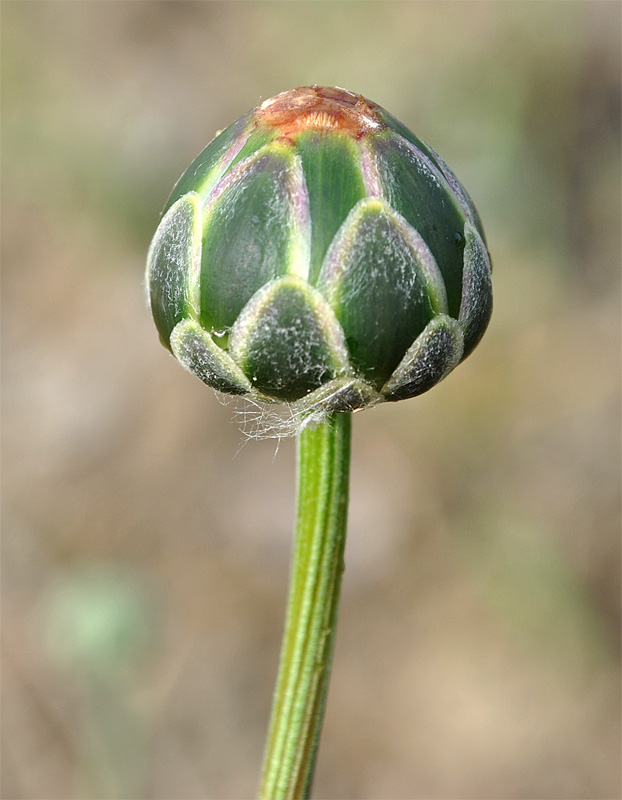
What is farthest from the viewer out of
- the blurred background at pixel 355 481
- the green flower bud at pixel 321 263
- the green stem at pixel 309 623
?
the blurred background at pixel 355 481

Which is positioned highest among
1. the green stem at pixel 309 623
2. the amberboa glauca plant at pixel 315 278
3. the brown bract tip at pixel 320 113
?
the brown bract tip at pixel 320 113

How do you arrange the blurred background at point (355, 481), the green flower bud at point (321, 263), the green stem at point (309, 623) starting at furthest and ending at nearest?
the blurred background at point (355, 481) < the green stem at point (309, 623) < the green flower bud at point (321, 263)

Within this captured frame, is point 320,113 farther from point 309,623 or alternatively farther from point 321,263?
point 309,623

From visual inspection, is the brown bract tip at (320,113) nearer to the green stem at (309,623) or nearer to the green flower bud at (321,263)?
the green flower bud at (321,263)

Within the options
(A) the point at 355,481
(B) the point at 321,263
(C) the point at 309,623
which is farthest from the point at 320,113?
(A) the point at 355,481

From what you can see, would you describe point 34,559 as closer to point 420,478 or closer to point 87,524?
point 87,524

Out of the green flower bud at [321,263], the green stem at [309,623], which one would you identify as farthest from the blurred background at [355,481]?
the green flower bud at [321,263]

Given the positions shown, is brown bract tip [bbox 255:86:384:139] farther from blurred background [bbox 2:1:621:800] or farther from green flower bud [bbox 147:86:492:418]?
blurred background [bbox 2:1:621:800]

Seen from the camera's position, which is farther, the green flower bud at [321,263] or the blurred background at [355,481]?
the blurred background at [355,481]
